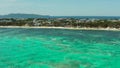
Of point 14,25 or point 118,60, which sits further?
point 14,25

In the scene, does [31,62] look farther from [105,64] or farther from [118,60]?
[118,60]

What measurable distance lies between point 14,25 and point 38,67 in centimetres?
5519

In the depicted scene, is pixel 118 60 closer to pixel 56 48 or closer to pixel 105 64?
pixel 105 64

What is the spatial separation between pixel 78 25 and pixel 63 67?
154 ft

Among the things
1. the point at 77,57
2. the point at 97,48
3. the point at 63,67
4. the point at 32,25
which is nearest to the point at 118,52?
the point at 97,48

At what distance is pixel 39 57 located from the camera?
26.1 m

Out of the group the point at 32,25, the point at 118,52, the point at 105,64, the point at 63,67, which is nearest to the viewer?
the point at 63,67

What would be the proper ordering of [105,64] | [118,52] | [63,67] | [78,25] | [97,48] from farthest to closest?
[78,25], [97,48], [118,52], [105,64], [63,67]

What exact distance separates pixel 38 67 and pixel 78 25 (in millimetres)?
46623

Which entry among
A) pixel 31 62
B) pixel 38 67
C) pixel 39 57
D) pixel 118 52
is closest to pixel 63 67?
pixel 38 67

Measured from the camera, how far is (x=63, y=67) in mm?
21203

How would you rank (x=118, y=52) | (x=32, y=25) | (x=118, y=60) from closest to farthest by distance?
(x=118, y=60), (x=118, y=52), (x=32, y=25)

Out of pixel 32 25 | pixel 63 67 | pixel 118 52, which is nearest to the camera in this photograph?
pixel 63 67

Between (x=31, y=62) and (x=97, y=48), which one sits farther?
(x=97, y=48)
